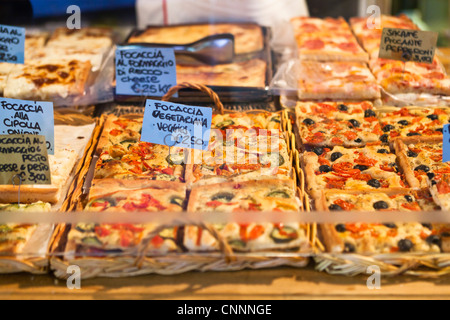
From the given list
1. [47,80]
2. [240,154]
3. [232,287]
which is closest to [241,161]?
[240,154]

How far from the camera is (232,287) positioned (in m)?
2.33

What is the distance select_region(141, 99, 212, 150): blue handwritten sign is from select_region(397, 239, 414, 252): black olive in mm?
1141

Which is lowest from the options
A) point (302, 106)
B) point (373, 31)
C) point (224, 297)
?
point (224, 297)

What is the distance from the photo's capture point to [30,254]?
7.59 feet

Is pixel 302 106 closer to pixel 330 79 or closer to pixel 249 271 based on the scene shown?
pixel 330 79

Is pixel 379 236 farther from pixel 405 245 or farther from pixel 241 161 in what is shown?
pixel 241 161

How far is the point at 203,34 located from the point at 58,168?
2.44 metres

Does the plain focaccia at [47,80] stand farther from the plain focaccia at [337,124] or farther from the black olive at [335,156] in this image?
the black olive at [335,156]

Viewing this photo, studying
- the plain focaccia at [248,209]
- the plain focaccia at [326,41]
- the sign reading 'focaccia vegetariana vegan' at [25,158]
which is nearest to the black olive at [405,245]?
the plain focaccia at [248,209]

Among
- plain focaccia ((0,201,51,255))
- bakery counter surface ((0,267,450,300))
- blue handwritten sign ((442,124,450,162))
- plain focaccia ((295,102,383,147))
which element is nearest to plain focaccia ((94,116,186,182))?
plain focaccia ((0,201,51,255))

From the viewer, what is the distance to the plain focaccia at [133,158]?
109 inches

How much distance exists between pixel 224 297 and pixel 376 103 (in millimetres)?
2162

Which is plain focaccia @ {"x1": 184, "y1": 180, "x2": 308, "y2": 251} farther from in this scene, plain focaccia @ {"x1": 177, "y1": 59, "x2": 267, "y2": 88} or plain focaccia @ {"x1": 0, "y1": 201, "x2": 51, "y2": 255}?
plain focaccia @ {"x1": 177, "y1": 59, "x2": 267, "y2": 88}

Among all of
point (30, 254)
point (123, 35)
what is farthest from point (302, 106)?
point (123, 35)
